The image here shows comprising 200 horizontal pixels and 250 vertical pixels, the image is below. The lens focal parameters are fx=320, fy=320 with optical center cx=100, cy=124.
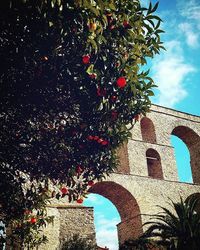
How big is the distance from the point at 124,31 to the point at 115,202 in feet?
48.3

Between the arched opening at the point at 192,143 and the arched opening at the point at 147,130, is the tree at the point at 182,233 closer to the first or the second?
the arched opening at the point at 147,130

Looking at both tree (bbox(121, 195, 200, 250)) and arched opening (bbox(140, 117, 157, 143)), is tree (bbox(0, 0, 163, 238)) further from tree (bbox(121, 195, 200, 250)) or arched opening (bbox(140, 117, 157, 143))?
arched opening (bbox(140, 117, 157, 143))

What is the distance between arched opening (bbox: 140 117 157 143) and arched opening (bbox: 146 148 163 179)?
796 mm

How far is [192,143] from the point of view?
23.3 meters

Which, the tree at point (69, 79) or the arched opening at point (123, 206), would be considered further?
the arched opening at point (123, 206)

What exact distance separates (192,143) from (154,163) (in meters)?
4.03

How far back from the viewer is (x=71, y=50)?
15.9ft

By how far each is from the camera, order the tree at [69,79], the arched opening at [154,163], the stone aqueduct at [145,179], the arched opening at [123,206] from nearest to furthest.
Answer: the tree at [69,79]
the stone aqueduct at [145,179]
the arched opening at [123,206]
the arched opening at [154,163]

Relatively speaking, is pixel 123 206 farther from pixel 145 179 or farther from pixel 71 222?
pixel 71 222

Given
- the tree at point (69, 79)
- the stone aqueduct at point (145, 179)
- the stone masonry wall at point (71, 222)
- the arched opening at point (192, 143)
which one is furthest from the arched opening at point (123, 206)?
the tree at point (69, 79)

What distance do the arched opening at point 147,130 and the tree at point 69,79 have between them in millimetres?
15415

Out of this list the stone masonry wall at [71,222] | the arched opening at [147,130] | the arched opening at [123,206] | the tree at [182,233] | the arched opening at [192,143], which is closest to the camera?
the tree at [182,233]

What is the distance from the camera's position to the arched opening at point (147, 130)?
21.5 m

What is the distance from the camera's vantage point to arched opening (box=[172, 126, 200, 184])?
22366 mm
